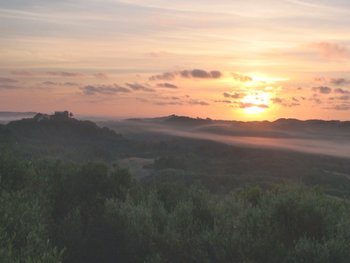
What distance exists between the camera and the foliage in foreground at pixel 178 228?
15.8 meters

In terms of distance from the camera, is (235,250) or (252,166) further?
(252,166)

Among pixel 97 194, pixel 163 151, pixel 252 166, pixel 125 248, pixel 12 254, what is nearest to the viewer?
pixel 12 254

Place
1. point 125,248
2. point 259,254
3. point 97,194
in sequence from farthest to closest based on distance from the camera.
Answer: point 97,194, point 125,248, point 259,254

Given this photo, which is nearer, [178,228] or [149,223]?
[178,228]

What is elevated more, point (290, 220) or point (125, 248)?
point (290, 220)

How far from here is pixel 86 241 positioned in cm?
1905

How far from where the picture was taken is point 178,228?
19.0 m

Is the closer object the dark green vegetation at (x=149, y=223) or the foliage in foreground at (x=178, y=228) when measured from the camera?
the dark green vegetation at (x=149, y=223)

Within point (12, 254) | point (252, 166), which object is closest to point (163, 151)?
point (252, 166)

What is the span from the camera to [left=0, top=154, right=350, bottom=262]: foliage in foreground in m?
15.8

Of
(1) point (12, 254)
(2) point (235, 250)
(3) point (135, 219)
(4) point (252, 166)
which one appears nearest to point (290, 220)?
(2) point (235, 250)

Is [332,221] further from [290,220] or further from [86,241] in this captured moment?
[86,241]

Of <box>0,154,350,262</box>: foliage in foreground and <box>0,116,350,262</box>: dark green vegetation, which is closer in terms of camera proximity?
<box>0,116,350,262</box>: dark green vegetation

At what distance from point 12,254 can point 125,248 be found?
277 inches
